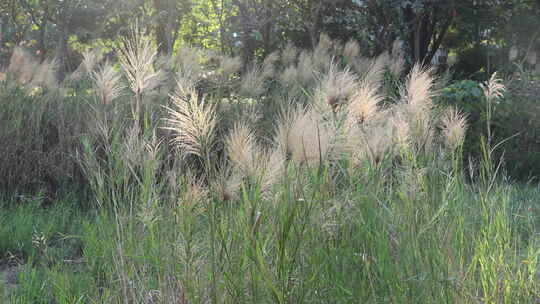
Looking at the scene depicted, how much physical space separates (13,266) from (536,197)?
12.7ft

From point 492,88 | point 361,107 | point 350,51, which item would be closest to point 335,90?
point 361,107

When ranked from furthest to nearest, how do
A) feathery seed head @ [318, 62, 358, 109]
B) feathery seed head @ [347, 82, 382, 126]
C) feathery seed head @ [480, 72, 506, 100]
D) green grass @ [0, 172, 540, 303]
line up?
feathery seed head @ [480, 72, 506, 100] < feathery seed head @ [347, 82, 382, 126] < feathery seed head @ [318, 62, 358, 109] < green grass @ [0, 172, 540, 303]

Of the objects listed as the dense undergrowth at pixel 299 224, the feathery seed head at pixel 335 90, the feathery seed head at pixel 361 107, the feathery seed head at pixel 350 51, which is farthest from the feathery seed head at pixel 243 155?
the feathery seed head at pixel 350 51

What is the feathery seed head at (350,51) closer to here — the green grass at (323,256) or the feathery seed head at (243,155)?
the green grass at (323,256)

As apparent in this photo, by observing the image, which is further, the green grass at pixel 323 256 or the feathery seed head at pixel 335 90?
the feathery seed head at pixel 335 90

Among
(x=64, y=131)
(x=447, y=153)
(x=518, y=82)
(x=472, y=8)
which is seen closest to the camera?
(x=447, y=153)

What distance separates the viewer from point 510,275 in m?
2.09

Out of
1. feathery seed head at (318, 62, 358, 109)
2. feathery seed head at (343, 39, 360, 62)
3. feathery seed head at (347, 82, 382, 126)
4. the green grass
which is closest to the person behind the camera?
the green grass

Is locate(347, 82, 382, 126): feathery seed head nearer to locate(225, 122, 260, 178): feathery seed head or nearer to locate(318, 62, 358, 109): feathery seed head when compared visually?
locate(318, 62, 358, 109): feathery seed head

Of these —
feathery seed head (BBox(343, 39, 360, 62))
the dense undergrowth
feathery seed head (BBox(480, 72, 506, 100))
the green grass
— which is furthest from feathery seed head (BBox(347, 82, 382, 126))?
feathery seed head (BBox(343, 39, 360, 62))

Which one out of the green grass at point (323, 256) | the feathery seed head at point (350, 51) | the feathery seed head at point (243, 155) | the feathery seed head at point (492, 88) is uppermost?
the feathery seed head at point (492, 88)

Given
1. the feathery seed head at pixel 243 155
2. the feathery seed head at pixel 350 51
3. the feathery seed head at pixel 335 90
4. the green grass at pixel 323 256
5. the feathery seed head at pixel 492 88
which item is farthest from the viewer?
the feathery seed head at pixel 350 51

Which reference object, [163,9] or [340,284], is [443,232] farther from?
[163,9]

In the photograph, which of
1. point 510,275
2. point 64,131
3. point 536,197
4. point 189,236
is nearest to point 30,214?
point 64,131
